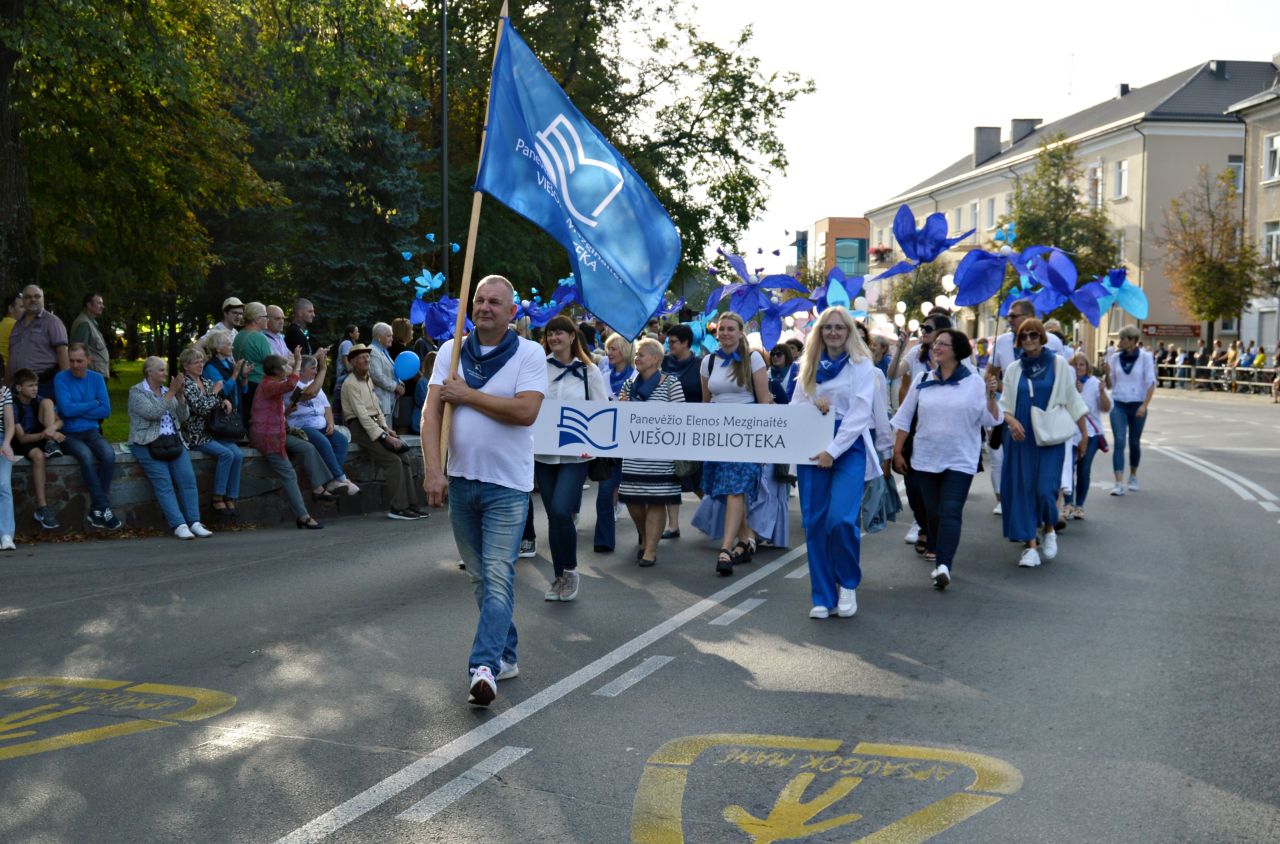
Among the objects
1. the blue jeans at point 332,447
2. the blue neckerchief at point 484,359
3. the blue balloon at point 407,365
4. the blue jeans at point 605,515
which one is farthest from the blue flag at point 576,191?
the blue balloon at point 407,365

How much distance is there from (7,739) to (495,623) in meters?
2.12

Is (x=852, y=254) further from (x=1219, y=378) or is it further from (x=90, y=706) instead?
(x=90, y=706)

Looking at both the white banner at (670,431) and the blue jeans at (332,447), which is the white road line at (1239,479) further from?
the blue jeans at (332,447)

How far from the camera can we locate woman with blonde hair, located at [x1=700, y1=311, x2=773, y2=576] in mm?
10672

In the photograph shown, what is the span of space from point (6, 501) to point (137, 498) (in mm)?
1279

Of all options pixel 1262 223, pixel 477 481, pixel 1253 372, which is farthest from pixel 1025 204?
pixel 477 481

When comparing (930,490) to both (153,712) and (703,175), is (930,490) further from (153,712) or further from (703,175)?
(703,175)

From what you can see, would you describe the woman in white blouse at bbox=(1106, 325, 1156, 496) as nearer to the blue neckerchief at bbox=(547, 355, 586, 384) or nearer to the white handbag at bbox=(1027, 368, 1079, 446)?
the white handbag at bbox=(1027, 368, 1079, 446)

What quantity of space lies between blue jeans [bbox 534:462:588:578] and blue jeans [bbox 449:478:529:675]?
2.34 metres

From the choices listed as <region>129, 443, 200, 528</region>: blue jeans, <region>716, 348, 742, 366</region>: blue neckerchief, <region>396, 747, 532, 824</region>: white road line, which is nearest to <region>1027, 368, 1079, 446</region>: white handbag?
<region>716, 348, 742, 366</region>: blue neckerchief

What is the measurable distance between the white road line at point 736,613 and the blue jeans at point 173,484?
5981mm

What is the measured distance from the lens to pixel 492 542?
261 inches

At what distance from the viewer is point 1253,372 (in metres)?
45.7

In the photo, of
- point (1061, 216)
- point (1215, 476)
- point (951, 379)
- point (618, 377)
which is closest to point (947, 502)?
point (951, 379)
